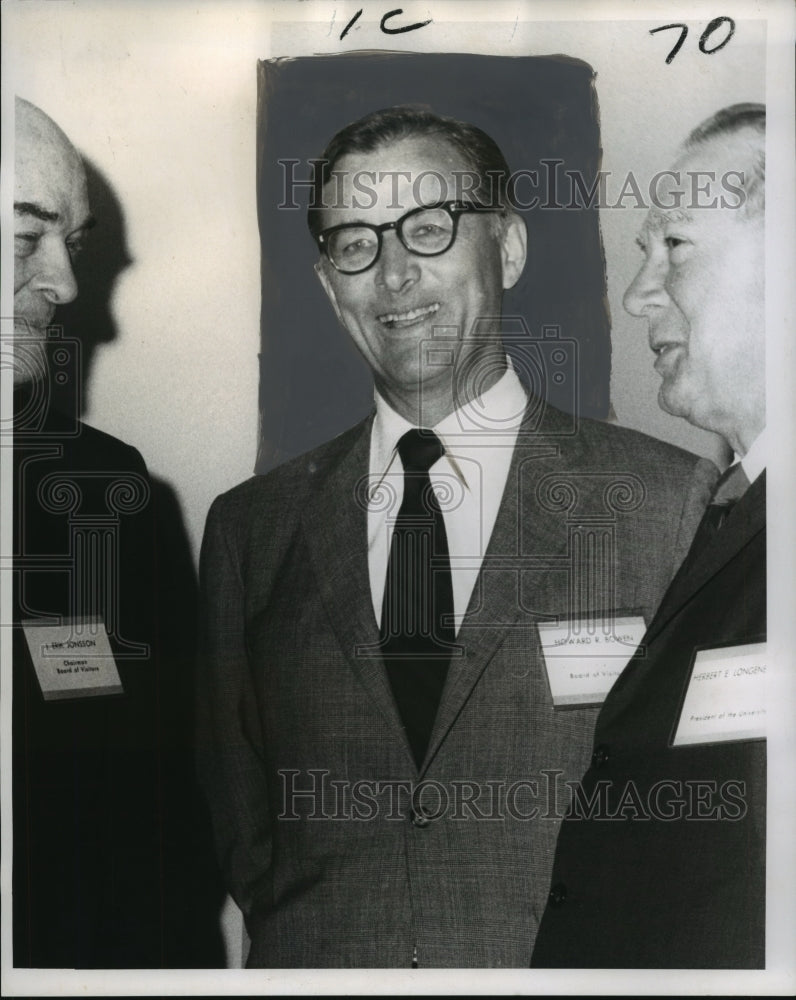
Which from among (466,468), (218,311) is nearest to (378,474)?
(466,468)

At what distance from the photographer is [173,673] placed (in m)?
2.41

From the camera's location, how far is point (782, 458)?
2.39 m

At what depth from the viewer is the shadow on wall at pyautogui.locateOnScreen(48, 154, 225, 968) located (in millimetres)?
2408

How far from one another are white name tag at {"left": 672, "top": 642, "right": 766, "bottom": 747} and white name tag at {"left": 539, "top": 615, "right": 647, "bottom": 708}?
0.49ft

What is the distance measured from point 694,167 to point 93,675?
1643 millimetres

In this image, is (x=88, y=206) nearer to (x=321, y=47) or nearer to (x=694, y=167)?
(x=321, y=47)

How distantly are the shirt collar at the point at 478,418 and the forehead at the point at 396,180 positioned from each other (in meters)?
0.37

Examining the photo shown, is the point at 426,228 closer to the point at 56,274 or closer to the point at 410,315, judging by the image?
the point at 410,315

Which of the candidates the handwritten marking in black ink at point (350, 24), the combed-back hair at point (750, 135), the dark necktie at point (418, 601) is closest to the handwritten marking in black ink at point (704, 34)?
the combed-back hair at point (750, 135)

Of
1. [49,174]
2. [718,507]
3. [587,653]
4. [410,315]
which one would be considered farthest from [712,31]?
[49,174]

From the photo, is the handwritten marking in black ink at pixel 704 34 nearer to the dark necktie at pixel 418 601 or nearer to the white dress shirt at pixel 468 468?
the white dress shirt at pixel 468 468

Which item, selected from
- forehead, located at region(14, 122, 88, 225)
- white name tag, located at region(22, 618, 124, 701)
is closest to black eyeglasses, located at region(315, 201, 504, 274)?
forehead, located at region(14, 122, 88, 225)

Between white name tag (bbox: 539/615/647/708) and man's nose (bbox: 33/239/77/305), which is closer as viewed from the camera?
white name tag (bbox: 539/615/647/708)

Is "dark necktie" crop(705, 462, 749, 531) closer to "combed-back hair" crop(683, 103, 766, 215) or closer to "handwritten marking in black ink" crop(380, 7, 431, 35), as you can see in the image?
"combed-back hair" crop(683, 103, 766, 215)
